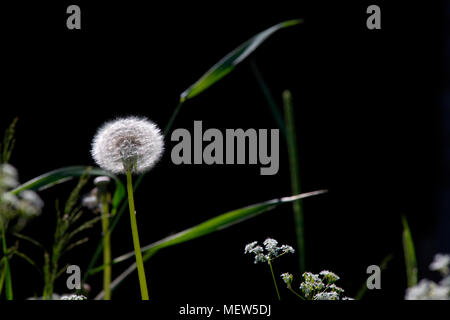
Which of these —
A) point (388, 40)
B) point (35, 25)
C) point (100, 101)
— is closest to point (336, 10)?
point (388, 40)

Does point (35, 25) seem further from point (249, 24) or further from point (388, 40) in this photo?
point (388, 40)

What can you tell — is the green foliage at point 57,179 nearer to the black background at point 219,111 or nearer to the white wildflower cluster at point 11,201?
the white wildflower cluster at point 11,201

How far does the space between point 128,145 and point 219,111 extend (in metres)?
0.88

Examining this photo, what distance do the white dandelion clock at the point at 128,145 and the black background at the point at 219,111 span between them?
0.50 metres

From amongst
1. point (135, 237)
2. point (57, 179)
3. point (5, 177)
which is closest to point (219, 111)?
point (57, 179)

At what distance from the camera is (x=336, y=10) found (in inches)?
89.2

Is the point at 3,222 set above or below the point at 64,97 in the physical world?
below

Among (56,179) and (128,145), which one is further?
(56,179)

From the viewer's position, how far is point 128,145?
1.21 m

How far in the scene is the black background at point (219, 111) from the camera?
208 cm

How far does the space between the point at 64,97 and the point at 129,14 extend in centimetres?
38

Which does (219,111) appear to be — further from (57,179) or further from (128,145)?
(128,145)

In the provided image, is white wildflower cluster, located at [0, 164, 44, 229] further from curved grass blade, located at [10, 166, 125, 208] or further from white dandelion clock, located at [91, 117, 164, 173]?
white dandelion clock, located at [91, 117, 164, 173]

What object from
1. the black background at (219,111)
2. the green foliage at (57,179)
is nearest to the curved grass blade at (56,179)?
the green foliage at (57,179)
